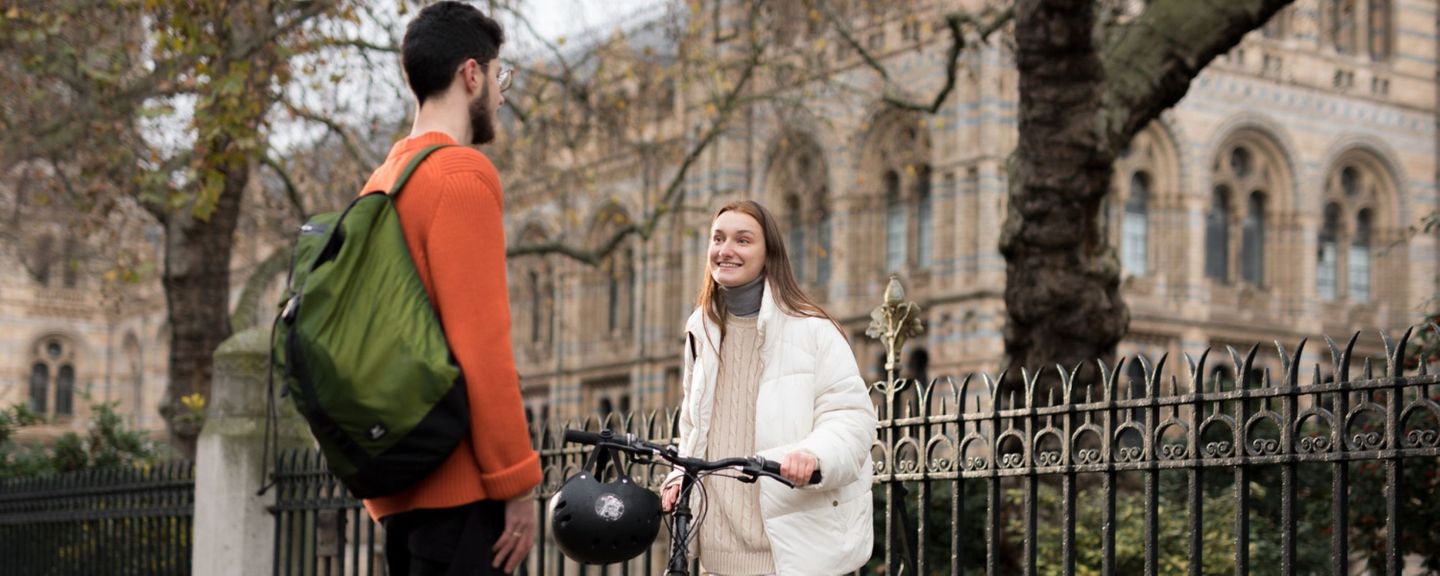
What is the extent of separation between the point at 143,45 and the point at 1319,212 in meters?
20.9

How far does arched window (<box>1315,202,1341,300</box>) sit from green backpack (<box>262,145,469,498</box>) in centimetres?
2857

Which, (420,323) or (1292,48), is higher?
(1292,48)

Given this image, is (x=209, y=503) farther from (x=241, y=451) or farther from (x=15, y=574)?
(x=15, y=574)

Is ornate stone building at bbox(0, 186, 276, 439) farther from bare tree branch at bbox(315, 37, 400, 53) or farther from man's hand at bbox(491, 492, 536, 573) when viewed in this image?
man's hand at bbox(491, 492, 536, 573)

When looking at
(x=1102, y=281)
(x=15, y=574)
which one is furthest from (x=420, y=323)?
(x=15, y=574)

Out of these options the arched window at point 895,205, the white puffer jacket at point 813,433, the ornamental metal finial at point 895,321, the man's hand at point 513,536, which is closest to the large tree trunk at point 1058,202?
the ornamental metal finial at point 895,321

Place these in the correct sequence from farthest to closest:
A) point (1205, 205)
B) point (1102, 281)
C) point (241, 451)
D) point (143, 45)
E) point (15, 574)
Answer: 1. point (1205, 205)
2. point (143, 45)
3. point (15, 574)
4. point (1102, 281)
5. point (241, 451)

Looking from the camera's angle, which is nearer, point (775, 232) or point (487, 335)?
point (487, 335)

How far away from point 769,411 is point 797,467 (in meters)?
0.35

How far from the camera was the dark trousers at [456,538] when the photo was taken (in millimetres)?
3574

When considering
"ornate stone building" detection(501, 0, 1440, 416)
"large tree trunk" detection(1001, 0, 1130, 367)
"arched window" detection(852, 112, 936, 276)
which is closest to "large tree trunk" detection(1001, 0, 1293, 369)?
"large tree trunk" detection(1001, 0, 1130, 367)

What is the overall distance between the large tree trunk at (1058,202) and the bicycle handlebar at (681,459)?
5276 mm

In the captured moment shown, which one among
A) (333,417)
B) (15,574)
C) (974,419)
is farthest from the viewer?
(15,574)

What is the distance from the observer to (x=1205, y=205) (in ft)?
92.5
